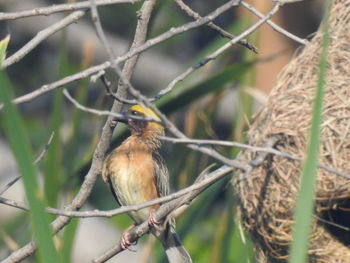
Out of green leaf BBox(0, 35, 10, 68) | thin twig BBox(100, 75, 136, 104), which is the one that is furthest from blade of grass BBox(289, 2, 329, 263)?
green leaf BBox(0, 35, 10, 68)

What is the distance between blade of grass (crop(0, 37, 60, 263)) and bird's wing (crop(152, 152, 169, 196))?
6.31 ft

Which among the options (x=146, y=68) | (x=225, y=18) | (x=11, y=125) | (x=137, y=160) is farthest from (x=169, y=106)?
(x=225, y=18)

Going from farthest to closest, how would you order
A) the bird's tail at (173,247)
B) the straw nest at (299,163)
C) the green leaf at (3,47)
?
the bird's tail at (173,247)
the straw nest at (299,163)
the green leaf at (3,47)

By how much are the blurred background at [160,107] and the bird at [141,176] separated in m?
0.07

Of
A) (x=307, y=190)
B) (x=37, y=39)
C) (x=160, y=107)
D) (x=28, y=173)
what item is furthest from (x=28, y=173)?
(x=160, y=107)

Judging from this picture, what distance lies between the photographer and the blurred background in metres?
3.34

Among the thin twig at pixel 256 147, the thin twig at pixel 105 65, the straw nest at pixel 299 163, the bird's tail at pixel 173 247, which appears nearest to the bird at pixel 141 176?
the bird's tail at pixel 173 247

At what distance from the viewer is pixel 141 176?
3445 mm

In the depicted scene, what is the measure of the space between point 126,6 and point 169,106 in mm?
3581

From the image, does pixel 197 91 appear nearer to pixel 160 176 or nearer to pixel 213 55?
pixel 160 176

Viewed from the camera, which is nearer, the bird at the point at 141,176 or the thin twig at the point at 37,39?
the thin twig at the point at 37,39

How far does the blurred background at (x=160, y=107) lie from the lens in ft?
11.0

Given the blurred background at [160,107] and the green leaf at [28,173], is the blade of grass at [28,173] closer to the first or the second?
the green leaf at [28,173]

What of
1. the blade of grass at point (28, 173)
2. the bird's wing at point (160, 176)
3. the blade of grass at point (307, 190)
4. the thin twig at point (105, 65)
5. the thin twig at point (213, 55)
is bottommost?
the blade of grass at point (307, 190)
